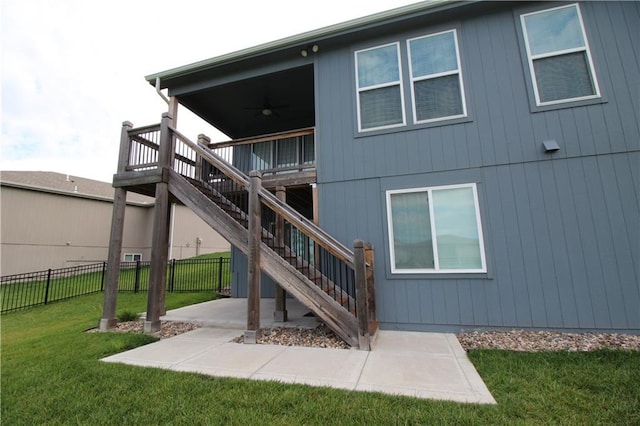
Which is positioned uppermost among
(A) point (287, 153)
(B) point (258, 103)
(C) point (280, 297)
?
(B) point (258, 103)

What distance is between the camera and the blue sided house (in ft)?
14.2

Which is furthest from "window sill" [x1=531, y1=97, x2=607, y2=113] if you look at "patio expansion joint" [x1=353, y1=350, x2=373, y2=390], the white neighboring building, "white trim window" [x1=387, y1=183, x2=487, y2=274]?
the white neighboring building

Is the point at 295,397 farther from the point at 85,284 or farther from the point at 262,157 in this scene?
the point at 85,284

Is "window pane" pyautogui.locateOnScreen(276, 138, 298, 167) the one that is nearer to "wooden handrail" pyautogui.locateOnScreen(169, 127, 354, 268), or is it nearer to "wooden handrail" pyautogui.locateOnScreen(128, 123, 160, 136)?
"wooden handrail" pyautogui.locateOnScreen(169, 127, 354, 268)

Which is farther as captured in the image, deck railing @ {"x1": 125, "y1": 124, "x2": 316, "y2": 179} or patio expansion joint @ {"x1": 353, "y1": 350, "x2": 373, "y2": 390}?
deck railing @ {"x1": 125, "y1": 124, "x2": 316, "y2": 179}

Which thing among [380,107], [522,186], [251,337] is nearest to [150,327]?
[251,337]

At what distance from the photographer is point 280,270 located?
4.46 meters

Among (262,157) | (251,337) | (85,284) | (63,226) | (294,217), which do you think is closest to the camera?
(251,337)

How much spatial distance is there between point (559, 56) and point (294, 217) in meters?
5.29

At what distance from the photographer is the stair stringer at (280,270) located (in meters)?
3.99

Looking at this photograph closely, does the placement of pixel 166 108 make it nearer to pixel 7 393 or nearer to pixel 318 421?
pixel 7 393

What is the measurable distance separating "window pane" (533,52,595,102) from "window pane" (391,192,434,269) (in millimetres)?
2680

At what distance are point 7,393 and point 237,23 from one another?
10952mm

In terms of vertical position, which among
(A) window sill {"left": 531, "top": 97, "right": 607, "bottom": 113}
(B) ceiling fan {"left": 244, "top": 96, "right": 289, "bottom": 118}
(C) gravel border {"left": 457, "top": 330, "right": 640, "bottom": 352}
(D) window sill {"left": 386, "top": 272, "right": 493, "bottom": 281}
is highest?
(B) ceiling fan {"left": 244, "top": 96, "right": 289, "bottom": 118}
